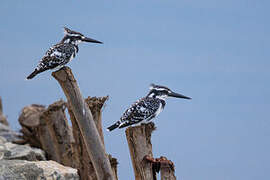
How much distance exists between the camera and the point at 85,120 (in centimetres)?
642

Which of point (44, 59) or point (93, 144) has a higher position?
point (44, 59)

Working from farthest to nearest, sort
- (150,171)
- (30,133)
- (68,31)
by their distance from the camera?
(30,133), (68,31), (150,171)

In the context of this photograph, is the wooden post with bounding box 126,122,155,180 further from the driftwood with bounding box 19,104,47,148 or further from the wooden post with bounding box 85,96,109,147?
the driftwood with bounding box 19,104,47,148

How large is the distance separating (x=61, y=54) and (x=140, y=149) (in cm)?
204

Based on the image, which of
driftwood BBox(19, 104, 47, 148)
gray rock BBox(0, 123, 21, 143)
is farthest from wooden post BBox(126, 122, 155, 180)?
gray rock BBox(0, 123, 21, 143)

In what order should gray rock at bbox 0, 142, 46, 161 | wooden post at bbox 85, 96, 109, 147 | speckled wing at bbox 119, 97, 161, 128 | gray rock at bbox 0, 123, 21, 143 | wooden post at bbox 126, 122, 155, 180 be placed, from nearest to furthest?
wooden post at bbox 126, 122, 155, 180, speckled wing at bbox 119, 97, 161, 128, wooden post at bbox 85, 96, 109, 147, gray rock at bbox 0, 142, 46, 161, gray rock at bbox 0, 123, 21, 143

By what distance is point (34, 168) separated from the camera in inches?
290

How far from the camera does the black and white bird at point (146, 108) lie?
21.7ft

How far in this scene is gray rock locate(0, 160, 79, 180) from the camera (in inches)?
284

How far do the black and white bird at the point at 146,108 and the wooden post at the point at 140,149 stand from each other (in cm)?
14

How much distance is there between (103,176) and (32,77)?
2.02 metres

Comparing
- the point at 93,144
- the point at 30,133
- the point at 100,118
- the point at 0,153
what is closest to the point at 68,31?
the point at 100,118

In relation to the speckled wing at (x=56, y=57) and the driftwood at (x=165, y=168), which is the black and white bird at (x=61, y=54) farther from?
the driftwood at (x=165, y=168)

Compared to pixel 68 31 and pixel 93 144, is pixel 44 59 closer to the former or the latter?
pixel 68 31
